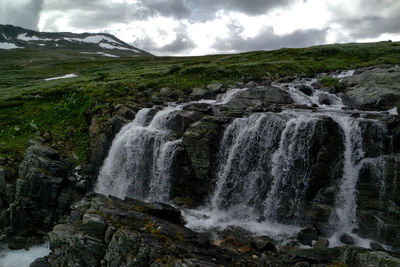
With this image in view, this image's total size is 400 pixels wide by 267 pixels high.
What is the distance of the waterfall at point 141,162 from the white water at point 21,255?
326 inches

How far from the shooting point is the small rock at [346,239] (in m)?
18.8

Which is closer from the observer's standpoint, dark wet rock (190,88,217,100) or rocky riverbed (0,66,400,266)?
rocky riverbed (0,66,400,266)

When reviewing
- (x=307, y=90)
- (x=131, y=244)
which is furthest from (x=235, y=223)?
(x=307, y=90)

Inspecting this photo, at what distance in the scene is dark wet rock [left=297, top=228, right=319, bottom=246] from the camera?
18.7 metres

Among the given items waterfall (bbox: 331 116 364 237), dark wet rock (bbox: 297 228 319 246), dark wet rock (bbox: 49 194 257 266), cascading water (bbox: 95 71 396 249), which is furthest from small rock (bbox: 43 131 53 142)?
waterfall (bbox: 331 116 364 237)

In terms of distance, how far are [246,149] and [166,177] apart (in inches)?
353

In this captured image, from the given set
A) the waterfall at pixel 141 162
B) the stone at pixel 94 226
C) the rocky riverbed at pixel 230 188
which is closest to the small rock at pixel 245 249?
the rocky riverbed at pixel 230 188

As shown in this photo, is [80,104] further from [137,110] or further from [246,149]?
[246,149]

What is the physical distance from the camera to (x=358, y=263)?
13.3 metres

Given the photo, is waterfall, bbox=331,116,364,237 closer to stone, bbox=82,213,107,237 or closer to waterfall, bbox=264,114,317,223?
waterfall, bbox=264,114,317,223

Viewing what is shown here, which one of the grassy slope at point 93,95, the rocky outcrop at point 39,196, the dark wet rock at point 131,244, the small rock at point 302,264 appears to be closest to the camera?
the small rock at point 302,264

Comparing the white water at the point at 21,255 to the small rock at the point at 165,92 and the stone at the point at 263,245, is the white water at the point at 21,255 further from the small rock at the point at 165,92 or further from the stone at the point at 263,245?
the small rock at the point at 165,92

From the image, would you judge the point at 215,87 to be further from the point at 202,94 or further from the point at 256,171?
the point at 256,171

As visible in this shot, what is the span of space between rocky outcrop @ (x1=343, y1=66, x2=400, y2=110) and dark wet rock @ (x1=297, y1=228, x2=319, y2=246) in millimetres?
16053
